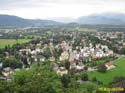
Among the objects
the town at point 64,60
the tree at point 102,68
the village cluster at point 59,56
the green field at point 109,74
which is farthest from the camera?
the village cluster at point 59,56

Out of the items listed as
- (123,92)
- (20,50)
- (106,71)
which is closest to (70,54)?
(20,50)

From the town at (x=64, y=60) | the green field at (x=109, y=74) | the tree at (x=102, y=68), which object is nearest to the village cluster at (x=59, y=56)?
the town at (x=64, y=60)

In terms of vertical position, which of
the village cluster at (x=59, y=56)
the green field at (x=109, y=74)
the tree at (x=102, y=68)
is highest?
the tree at (x=102, y=68)

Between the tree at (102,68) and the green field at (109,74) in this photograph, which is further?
the tree at (102,68)

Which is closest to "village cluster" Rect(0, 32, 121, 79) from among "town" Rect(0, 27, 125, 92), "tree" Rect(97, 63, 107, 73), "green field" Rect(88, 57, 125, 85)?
"town" Rect(0, 27, 125, 92)

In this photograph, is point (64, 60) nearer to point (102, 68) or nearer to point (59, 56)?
point (59, 56)

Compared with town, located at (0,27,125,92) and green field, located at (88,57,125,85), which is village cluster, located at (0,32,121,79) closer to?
town, located at (0,27,125,92)

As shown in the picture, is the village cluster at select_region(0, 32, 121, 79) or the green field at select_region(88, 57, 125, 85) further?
the village cluster at select_region(0, 32, 121, 79)

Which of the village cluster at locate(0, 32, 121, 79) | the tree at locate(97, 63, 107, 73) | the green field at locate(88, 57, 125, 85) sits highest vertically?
the tree at locate(97, 63, 107, 73)

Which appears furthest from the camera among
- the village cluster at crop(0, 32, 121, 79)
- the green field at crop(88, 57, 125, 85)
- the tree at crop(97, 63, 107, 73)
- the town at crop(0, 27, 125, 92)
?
the village cluster at crop(0, 32, 121, 79)

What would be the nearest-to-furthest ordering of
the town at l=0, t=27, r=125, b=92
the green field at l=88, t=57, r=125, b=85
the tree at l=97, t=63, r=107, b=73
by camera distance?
the green field at l=88, t=57, r=125, b=85 < the town at l=0, t=27, r=125, b=92 < the tree at l=97, t=63, r=107, b=73

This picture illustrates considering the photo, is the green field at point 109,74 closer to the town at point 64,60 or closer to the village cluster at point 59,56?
the town at point 64,60

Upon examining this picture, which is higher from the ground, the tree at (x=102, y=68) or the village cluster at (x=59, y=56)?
the tree at (x=102, y=68)
